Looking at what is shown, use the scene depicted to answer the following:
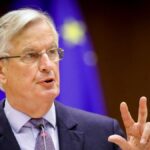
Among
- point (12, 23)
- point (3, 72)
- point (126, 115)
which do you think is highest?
point (12, 23)

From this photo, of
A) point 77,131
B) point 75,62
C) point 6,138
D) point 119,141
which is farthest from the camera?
point 75,62

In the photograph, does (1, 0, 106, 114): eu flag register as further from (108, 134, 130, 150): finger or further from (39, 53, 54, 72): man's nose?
(108, 134, 130, 150): finger

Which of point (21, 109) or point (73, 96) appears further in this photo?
point (73, 96)

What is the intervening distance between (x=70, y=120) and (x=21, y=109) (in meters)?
0.23

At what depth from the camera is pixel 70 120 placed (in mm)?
2031

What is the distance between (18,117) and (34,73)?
8.1 inches

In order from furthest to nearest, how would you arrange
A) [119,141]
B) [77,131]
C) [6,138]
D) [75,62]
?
[75,62] → [77,131] → [6,138] → [119,141]

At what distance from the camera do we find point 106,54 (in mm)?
3268

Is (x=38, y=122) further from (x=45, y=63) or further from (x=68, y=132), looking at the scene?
(x=45, y=63)

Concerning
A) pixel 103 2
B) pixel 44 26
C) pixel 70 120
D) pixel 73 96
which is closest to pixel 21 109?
pixel 70 120

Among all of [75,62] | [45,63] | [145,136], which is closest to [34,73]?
[45,63]

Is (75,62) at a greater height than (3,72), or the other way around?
(3,72)

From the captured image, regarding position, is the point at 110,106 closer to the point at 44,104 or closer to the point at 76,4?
the point at 76,4

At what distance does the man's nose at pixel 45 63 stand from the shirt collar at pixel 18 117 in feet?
0.64
